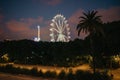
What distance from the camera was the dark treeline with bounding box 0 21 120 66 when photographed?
56.2m

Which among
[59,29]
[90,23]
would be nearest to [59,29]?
[59,29]

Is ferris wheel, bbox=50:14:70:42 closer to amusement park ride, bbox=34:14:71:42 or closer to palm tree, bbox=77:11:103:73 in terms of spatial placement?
amusement park ride, bbox=34:14:71:42

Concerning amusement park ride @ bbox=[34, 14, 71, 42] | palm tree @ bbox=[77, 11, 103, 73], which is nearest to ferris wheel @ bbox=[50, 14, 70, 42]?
amusement park ride @ bbox=[34, 14, 71, 42]

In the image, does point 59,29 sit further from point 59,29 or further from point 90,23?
point 90,23

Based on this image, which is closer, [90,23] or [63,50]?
[90,23]

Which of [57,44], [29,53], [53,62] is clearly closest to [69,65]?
[53,62]

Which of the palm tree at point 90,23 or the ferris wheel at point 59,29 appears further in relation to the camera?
the ferris wheel at point 59,29

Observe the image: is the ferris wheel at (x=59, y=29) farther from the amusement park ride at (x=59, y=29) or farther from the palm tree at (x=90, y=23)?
the palm tree at (x=90, y=23)

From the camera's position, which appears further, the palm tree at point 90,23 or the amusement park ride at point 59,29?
the amusement park ride at point 59,29

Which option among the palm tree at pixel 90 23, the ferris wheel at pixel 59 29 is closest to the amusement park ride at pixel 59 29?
the ferris wheel at pixel 59 29

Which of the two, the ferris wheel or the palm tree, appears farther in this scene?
the ferris wheel

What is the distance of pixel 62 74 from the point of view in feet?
114

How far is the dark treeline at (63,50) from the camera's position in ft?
184

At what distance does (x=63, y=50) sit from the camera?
65500 millimetres
